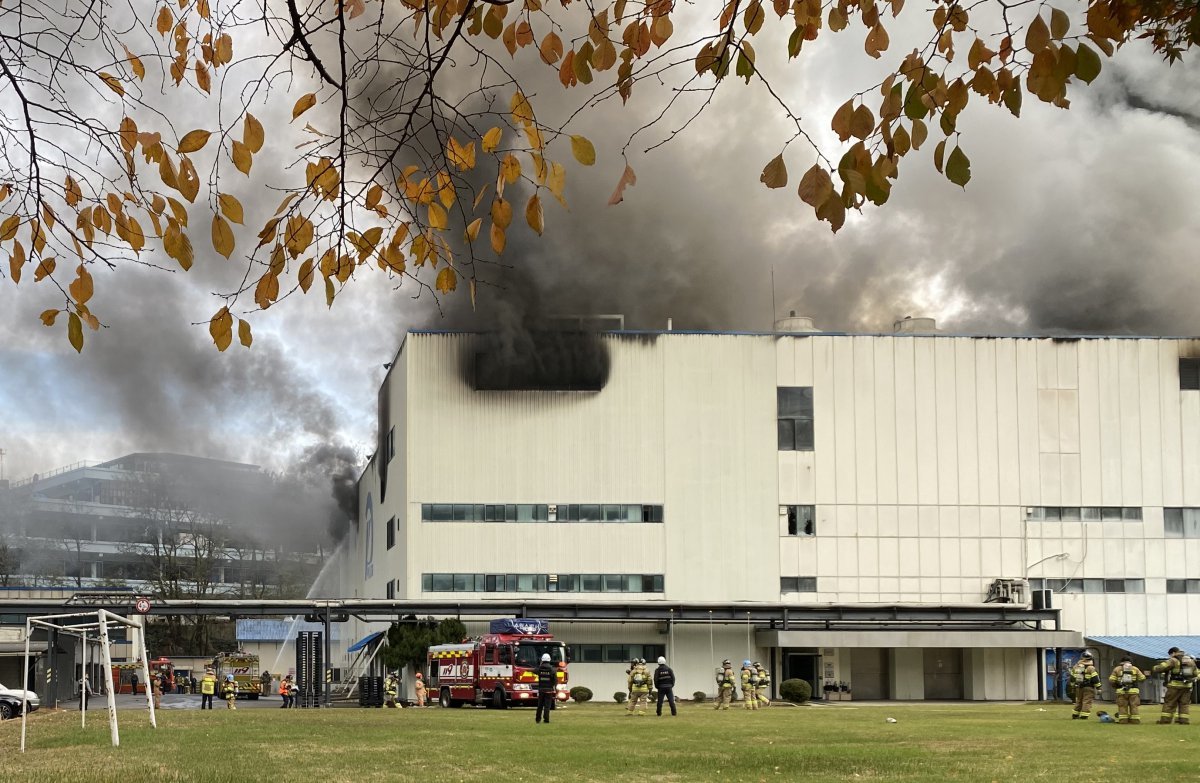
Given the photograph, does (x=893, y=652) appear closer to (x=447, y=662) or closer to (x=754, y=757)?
(x=447, y=662)

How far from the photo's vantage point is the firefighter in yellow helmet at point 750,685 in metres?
43.6

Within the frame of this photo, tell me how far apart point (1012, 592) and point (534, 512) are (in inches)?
A: 853

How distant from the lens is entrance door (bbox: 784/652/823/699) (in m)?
61.5

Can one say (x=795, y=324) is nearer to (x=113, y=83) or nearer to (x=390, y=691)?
(x=390, y=691)

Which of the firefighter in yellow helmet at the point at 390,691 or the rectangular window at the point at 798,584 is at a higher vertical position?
the rectangular window at the point at 798,584

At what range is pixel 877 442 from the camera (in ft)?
208

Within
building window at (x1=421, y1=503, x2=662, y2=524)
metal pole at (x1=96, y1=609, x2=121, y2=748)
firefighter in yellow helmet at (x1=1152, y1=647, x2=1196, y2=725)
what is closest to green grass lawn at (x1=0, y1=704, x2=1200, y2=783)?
metal pole at (x1=96, y1=609, x2=121, y2=748)

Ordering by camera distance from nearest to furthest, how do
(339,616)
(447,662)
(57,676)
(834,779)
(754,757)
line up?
(834,779) → (754,757) → (447,662) → (57,676) → (339,616)

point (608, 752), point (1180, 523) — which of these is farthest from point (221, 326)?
point (1180, 523)

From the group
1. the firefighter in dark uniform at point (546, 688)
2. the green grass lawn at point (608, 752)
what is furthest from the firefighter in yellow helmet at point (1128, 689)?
the firefighter in dark uniform at point (546, 688)

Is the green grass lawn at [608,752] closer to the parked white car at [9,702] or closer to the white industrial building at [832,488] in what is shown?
the parked white car at [9,702]

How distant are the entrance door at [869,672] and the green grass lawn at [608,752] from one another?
102 ft

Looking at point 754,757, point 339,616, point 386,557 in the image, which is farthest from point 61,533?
point 754,757

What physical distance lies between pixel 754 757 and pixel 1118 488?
49933mm
